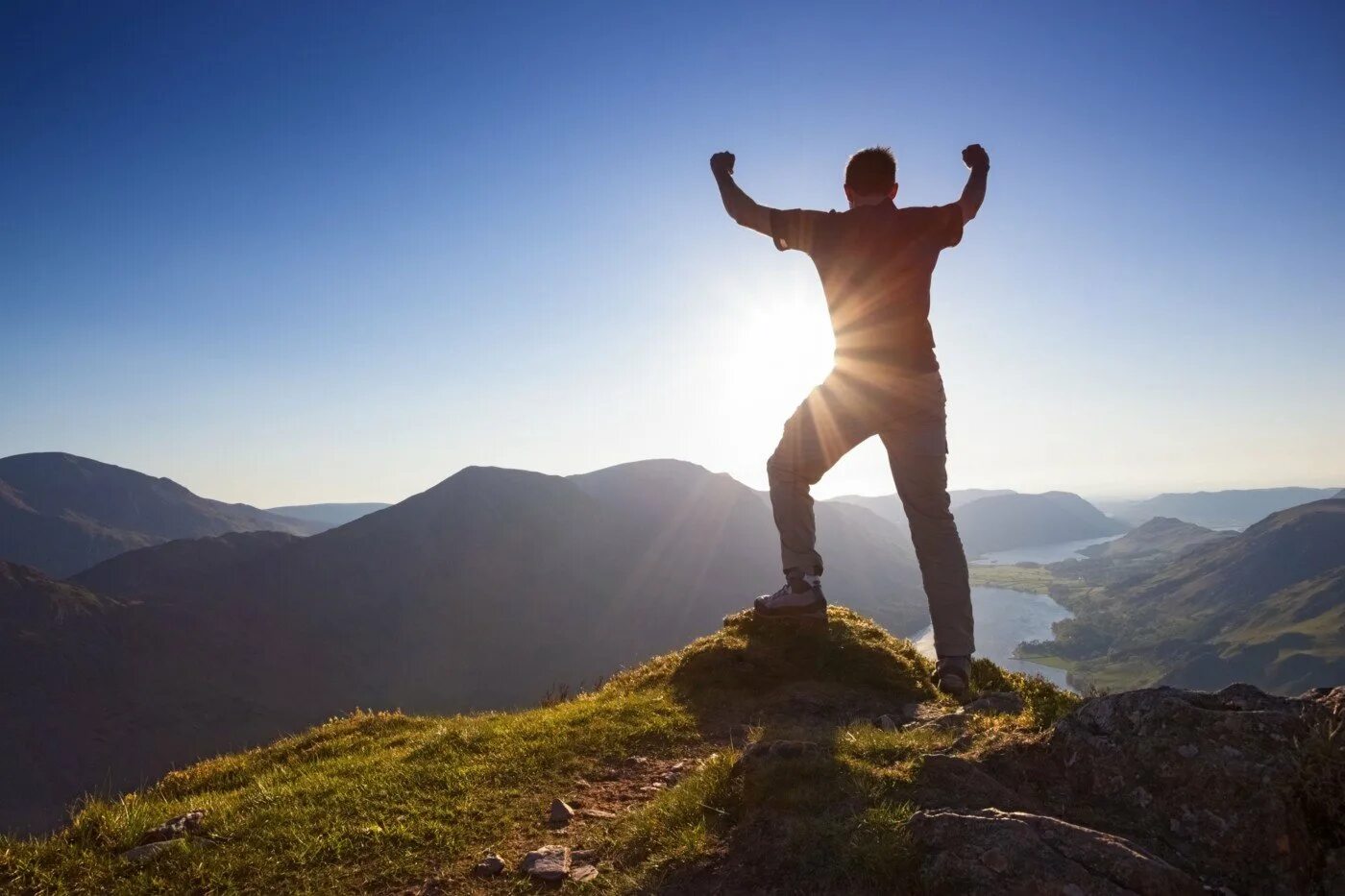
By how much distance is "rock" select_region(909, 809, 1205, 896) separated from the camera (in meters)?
2.93

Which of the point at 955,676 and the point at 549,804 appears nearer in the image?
the point at 549,804

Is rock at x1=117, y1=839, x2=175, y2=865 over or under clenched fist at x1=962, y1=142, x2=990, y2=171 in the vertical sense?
under

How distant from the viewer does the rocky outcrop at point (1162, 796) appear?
10.3ft

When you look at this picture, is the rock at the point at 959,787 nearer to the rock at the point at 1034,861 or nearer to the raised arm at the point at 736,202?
the rock at the point at 1034,861

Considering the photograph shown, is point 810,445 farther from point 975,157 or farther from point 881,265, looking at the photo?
point 975,157

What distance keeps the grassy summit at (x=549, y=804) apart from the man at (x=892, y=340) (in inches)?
69.5

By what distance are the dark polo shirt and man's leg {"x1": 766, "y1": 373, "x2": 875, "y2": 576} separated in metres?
0.54

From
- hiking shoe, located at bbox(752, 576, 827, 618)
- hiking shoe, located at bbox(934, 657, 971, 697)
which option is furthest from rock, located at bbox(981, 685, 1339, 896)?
hiking shoe, located at bbox(752, 576, 827, 618)

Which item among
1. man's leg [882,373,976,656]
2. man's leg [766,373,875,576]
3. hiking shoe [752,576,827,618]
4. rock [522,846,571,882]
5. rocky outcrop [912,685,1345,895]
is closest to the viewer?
rocky outcrop [912,685,1345,895]

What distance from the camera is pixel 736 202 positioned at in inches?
318

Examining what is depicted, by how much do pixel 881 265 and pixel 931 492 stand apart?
8.73ft

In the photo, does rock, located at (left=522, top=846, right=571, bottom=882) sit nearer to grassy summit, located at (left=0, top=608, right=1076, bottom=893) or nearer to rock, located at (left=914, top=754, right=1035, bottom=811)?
grassy summit, located at (left=0, top=608, right=1076, bottom=893)

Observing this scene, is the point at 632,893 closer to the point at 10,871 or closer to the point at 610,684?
the point at 10,871

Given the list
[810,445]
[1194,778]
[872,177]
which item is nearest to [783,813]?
[1194,778]
